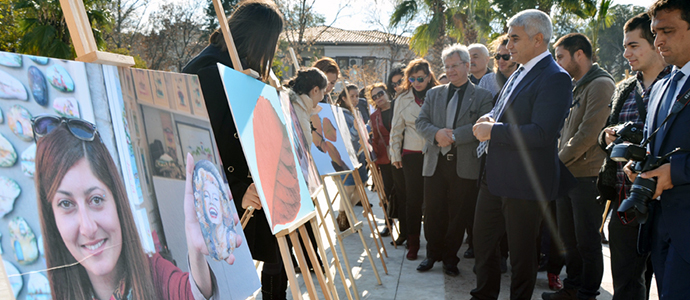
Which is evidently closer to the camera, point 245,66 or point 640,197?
point 640,197

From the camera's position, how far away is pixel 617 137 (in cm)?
225

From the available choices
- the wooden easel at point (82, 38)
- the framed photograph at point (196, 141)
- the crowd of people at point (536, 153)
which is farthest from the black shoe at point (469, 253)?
the wooden easel at point (82, 38)

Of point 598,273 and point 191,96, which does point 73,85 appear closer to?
point 191,96

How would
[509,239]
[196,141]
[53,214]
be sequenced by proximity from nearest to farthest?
[53,214] < [196,141] < [509,239]

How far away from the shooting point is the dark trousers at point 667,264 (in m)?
1.74

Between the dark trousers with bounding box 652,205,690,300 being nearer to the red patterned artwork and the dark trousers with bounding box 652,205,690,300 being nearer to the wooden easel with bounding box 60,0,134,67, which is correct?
the red patterned artwork

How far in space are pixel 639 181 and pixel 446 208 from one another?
2.23 meters

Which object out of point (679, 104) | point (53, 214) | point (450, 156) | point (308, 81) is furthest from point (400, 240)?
point (53, 214)

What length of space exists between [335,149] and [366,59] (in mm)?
32947

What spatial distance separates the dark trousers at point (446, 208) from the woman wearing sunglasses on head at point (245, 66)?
1876 millimetres

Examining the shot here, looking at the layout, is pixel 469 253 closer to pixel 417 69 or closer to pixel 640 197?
pixel 417 69

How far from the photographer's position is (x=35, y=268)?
935mm

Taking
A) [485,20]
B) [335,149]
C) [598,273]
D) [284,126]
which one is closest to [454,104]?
[335,149]

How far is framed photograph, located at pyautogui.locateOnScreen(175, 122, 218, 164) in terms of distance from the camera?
151 cm
